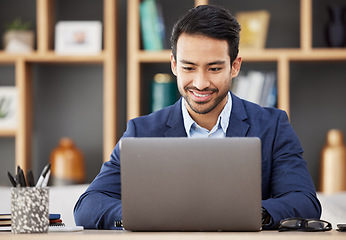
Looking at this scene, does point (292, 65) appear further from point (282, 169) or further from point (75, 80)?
point (282, 169)

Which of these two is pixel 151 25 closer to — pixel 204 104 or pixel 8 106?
pixel 8 106

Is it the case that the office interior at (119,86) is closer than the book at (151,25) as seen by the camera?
No

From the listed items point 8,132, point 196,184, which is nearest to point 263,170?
point 196,184

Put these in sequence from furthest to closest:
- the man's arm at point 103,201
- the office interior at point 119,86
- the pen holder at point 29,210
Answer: the office interior at point 119,86 → the man's arm at point 103,201 → the pen holder at point 29,210

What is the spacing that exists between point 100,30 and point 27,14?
540 mm

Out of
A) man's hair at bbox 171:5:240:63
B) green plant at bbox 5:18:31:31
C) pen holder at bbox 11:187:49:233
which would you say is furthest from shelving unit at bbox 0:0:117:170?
pen holder at bbox 11:187:49:233

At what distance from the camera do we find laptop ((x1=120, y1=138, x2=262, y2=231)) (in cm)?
124

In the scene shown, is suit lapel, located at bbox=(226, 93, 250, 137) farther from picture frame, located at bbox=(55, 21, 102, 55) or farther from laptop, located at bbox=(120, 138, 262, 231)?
picture frame, located at bbox=(55, 21, 102, 55)

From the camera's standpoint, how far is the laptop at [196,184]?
124 cm

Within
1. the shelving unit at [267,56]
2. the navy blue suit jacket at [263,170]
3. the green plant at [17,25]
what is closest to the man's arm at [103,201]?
the navy blue suit jacket at [263,170]

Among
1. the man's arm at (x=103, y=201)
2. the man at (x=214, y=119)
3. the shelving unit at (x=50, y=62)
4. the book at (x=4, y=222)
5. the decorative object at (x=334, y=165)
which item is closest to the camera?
the book at (x=4, y=222)

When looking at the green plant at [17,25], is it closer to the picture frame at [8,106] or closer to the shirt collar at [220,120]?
the picture frame at [8,106]

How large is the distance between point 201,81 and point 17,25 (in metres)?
2.02

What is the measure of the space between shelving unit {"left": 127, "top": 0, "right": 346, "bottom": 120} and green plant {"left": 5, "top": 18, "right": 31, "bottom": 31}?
656mm
